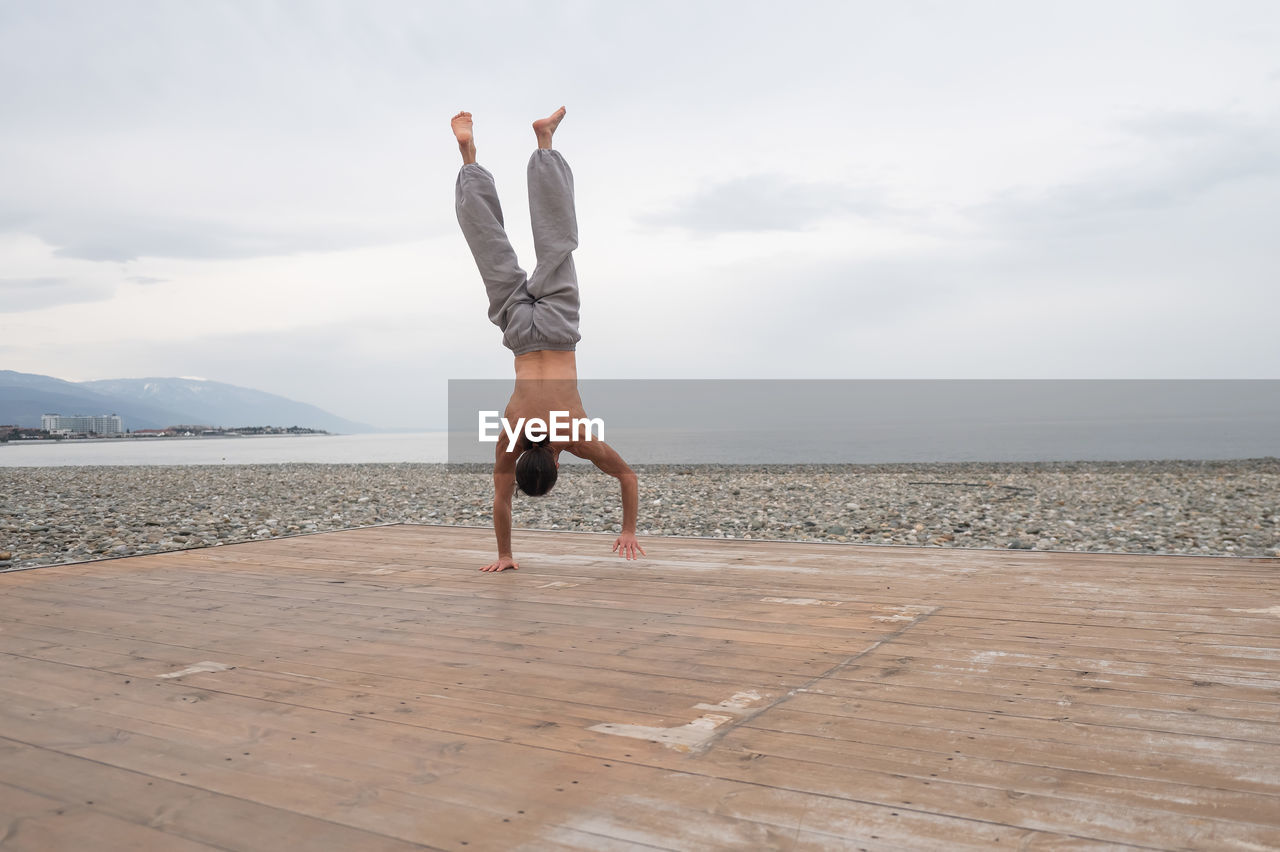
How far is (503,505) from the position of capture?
4812mm

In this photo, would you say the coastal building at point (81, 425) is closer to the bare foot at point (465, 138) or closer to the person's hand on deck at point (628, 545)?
the bare foot at point (465, 138)

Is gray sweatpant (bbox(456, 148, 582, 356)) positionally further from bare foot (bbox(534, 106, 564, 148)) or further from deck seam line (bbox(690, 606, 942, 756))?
deck seam line (bbox(690, 606, 942, 756))

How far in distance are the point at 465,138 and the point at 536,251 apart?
771mm

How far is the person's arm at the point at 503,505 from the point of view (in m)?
4.77

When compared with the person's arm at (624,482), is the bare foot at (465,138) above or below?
above

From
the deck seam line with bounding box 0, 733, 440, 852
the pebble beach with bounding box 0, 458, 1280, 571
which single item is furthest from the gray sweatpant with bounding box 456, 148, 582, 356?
the deck seam line with bounding box 0, 733, 440, 852

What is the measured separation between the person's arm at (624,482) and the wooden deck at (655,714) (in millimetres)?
506

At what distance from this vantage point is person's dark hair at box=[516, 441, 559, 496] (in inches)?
173

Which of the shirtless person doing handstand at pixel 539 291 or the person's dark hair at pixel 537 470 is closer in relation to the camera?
the person's dark hair at pixel 537 470

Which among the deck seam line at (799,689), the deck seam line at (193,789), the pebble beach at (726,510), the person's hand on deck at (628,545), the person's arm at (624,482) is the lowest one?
the pebble beach at (726,510)

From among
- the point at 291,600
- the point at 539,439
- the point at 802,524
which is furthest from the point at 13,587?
the point at 802,524

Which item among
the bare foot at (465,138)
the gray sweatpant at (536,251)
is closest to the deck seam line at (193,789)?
the gray sweatpant at (536,251)

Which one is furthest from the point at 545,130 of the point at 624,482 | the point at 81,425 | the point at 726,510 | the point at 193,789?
the point at 81,425

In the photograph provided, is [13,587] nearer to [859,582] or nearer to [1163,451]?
[859,582]
